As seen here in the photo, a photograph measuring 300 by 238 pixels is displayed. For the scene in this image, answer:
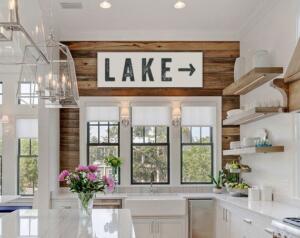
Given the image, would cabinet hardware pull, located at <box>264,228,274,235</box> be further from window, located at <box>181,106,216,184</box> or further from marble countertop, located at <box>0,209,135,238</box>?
window, located at <box>181,106,216,184</box>

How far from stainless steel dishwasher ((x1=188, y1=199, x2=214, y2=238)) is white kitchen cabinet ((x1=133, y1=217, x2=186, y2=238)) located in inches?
5.7

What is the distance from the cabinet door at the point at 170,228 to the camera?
6.00m

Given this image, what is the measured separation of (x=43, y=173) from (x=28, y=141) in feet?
10.3

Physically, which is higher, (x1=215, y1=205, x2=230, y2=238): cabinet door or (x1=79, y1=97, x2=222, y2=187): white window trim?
(x1=79, y1=97, x2=222, y2=187): white window trim

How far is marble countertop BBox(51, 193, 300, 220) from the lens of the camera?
13.1 feet

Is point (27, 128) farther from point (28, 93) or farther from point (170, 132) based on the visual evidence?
point (28, 93)

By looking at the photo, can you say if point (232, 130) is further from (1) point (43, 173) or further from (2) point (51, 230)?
(2) point (51, 230)

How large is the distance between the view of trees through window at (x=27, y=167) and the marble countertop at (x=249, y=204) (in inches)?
111

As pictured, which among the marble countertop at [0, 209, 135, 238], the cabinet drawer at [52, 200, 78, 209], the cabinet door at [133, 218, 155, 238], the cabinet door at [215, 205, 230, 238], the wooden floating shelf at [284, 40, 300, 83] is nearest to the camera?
the wooden floating shelf at [284, 40, 300, 83]

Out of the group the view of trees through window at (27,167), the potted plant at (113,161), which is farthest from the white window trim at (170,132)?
the view of trees through window at (27,167)

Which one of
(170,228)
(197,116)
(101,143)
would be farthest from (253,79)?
(101,143)

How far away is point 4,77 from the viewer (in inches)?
354

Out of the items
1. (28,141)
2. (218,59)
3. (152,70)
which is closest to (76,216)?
(152,70)

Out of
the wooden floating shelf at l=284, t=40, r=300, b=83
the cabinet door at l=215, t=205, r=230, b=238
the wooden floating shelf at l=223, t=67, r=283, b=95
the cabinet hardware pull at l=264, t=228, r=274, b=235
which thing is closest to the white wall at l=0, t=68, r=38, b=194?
the wooden floating shelf at l=223, t=67, r=283, b=95
